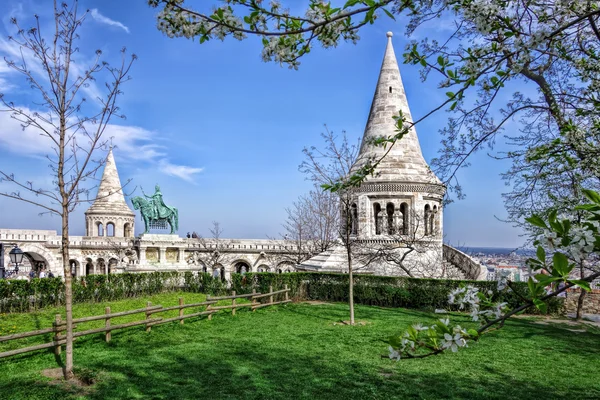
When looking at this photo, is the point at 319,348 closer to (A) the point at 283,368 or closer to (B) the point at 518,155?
(A) the point at 283,368

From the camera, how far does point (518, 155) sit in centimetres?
853

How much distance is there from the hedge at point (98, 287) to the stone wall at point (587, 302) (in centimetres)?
1404

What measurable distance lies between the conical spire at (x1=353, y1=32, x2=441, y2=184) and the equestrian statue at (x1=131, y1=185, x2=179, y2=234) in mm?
15011

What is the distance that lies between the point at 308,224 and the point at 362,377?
25.7 m

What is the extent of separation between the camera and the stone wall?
55.5 ft

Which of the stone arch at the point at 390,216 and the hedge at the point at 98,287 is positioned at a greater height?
the stone arch at the point at 390,216

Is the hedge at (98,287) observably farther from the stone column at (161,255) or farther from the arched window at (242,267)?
the arched window at (242,267)

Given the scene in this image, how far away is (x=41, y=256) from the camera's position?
114ft

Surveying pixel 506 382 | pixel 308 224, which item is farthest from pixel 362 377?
pixel 308 224

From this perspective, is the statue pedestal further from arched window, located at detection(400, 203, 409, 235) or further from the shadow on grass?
the shadow on grass

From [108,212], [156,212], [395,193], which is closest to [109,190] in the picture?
[108,212]

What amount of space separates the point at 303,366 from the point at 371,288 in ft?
32.7

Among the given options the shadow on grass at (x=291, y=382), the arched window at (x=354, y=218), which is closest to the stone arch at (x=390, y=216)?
the arched window at (x=354, y=218)

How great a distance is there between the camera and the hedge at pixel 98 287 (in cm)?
1582
